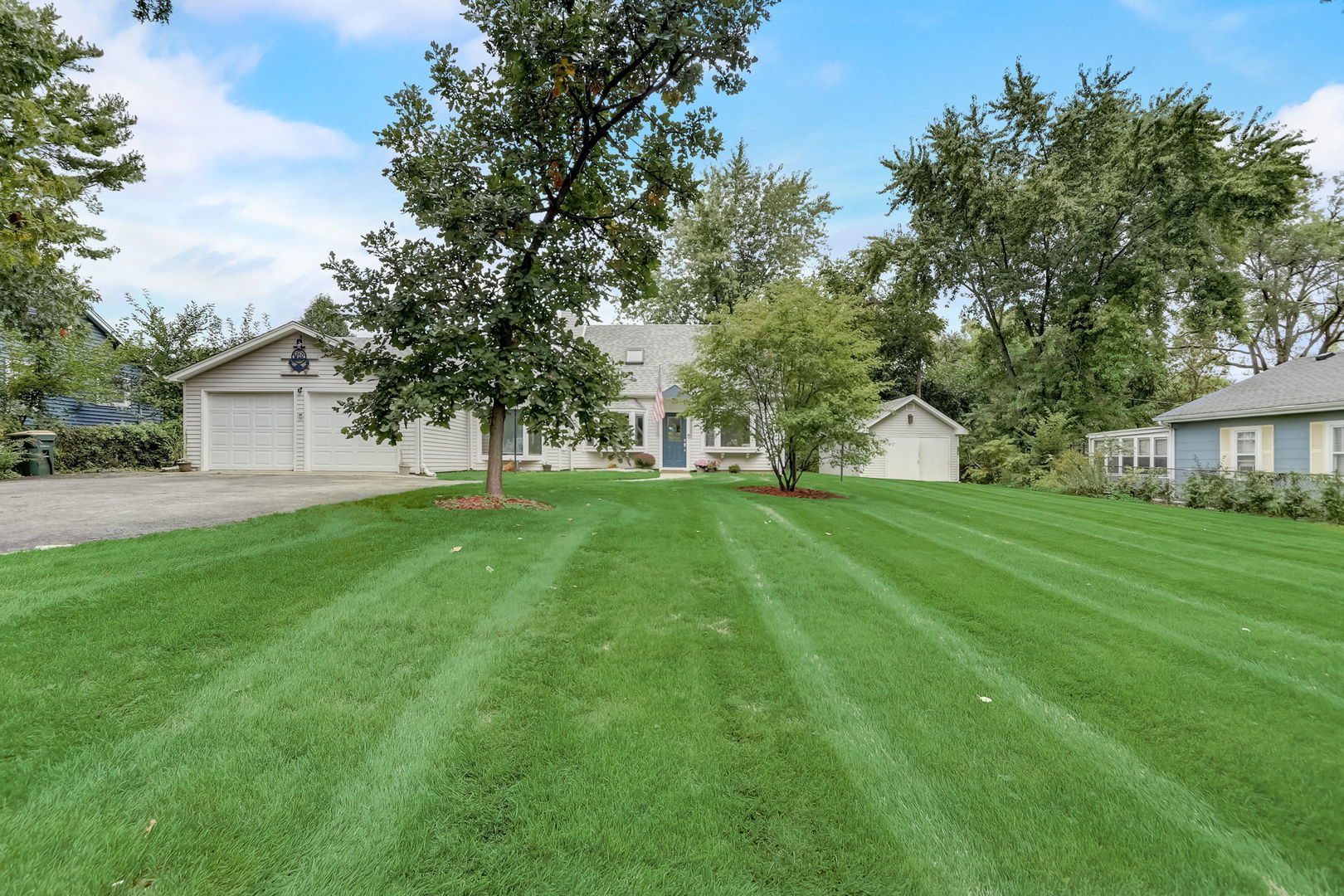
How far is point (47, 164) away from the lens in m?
7.56

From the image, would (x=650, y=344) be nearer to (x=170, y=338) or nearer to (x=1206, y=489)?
(x=1206, y=489)

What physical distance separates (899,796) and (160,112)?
19.2 m

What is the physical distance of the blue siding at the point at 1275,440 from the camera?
41.0 feet

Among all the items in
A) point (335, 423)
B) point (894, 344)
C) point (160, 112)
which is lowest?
point (335, 423)

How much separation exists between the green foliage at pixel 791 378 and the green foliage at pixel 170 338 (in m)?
21.3

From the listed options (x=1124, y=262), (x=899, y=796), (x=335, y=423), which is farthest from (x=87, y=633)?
(x=1124, y=262)

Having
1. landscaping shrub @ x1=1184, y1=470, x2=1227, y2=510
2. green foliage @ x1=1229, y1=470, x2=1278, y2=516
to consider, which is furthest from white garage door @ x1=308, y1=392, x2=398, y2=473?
green foliage @ x1=1229, y1=470, x2=1278, y2=516

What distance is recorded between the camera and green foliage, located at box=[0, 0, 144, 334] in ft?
20.4

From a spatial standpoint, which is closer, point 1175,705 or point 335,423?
point 1175,705

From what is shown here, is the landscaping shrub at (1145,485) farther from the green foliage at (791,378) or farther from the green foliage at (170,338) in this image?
the green foliage at (170,338)

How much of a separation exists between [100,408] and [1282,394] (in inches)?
1456

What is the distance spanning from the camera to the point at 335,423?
49.9 ft

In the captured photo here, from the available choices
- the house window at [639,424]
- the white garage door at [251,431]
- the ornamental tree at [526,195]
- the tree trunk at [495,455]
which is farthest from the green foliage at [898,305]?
the white garage door at [251,431]

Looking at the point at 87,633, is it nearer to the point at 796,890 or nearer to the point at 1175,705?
the point at 796,890
